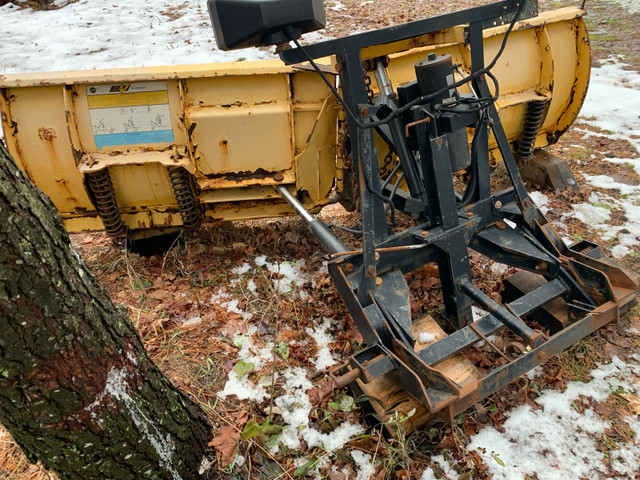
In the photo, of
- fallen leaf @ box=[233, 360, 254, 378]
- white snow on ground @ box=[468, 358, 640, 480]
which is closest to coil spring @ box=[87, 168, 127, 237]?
fallen leaf @ box=[233, 360, 254, 378]

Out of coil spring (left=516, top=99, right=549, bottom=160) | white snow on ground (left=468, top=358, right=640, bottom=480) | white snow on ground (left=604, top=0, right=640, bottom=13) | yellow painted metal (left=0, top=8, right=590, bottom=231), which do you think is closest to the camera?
white snow on ground (left=468, top=358, right=640, bottom=480)

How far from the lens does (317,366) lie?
3.35 meters

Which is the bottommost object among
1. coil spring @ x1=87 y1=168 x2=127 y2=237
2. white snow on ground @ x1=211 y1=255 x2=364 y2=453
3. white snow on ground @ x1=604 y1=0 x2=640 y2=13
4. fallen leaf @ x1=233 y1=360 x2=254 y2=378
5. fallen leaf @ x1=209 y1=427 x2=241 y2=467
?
white snow on ground @ x1=211 y1=255 x2=364 y2=453

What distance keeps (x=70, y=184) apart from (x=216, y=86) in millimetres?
1443

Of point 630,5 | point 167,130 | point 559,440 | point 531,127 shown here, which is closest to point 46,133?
point 167,130

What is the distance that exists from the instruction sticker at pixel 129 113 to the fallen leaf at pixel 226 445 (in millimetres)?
2288

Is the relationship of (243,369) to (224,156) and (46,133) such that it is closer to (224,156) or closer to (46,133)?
(224,156)

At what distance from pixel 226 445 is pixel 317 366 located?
0.89 metres

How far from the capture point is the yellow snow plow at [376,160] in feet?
9.04

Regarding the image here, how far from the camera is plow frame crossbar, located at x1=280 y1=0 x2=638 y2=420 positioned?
2.69 metres

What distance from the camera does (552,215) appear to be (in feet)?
15.8

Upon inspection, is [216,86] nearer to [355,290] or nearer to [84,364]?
[355,290]

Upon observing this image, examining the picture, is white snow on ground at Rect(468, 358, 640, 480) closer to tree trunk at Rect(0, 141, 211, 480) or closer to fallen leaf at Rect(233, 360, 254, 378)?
fallen leaf at Rect(233, 360, 254, 378)

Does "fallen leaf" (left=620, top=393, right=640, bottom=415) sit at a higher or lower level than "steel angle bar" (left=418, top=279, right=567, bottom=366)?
lower
